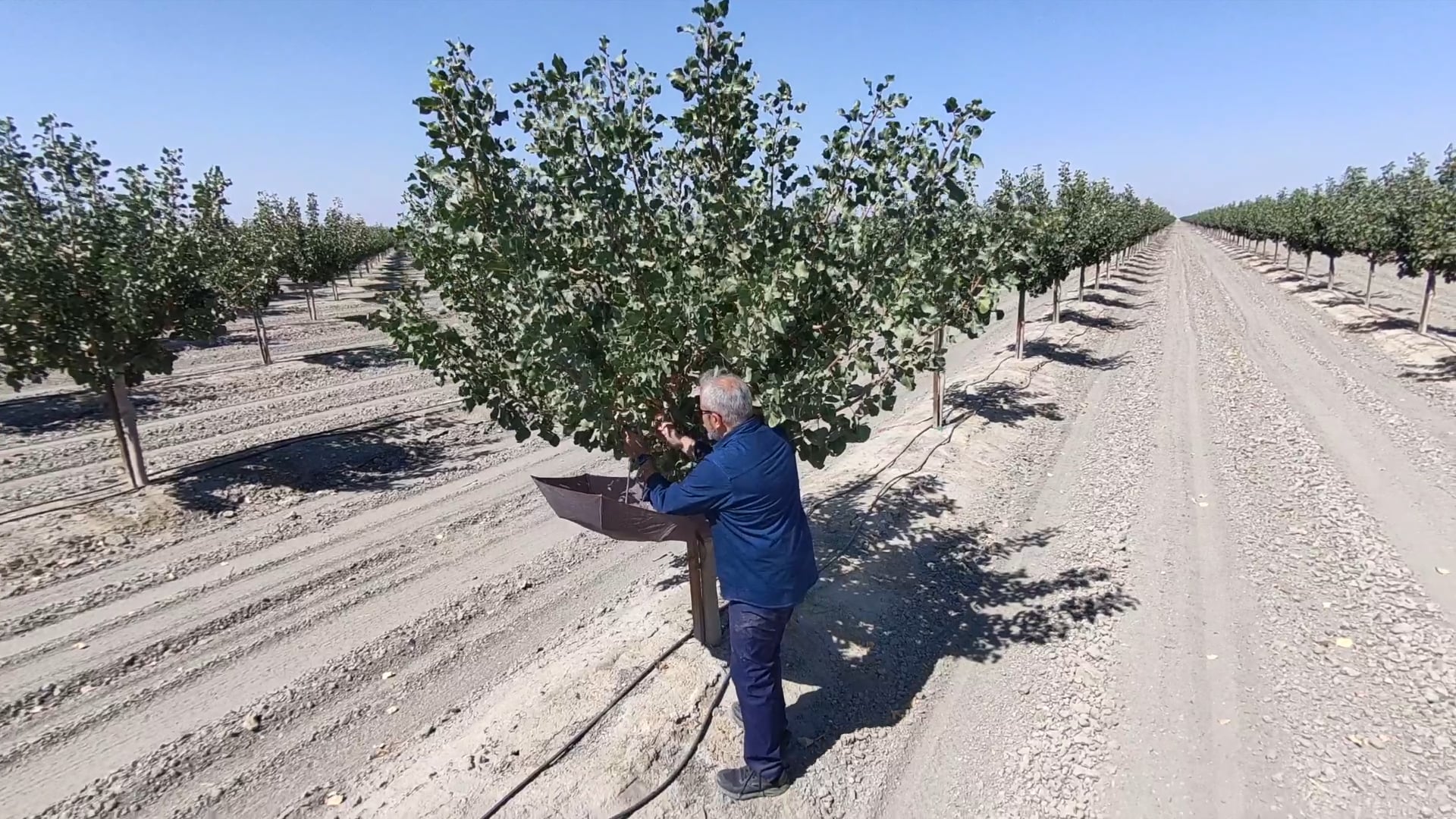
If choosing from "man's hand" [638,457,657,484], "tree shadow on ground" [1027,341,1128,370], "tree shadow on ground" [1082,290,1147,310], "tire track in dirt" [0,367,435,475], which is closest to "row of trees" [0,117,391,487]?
"tire track in dirt" [0,367,435,475]

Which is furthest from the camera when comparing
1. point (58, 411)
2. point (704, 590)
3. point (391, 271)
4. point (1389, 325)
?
point (391, 271)

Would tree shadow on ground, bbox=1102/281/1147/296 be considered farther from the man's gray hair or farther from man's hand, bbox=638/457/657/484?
the man's gray hair

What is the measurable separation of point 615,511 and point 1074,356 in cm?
2181

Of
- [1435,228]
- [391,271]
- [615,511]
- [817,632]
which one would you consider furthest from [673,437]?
[391,271]

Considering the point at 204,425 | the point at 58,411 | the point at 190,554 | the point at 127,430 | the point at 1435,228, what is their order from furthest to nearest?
the point at 1435,228 → the point at 58,411 → the point at 204,425 → the point at 127,430 → the point at 190,554

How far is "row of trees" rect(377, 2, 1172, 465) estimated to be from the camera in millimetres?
4695

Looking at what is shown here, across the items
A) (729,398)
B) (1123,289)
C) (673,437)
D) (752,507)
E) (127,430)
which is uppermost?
(729,398)

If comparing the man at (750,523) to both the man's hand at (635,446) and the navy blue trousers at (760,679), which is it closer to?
the navy blue trousers at (760,679)

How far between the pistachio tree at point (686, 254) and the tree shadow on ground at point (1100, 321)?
1055 inches

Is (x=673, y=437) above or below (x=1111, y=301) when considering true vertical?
above

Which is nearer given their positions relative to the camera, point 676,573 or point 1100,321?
point 676,573

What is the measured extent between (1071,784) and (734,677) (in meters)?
2.72

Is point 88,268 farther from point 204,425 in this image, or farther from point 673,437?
point 673,437

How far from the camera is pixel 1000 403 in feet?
55.8
